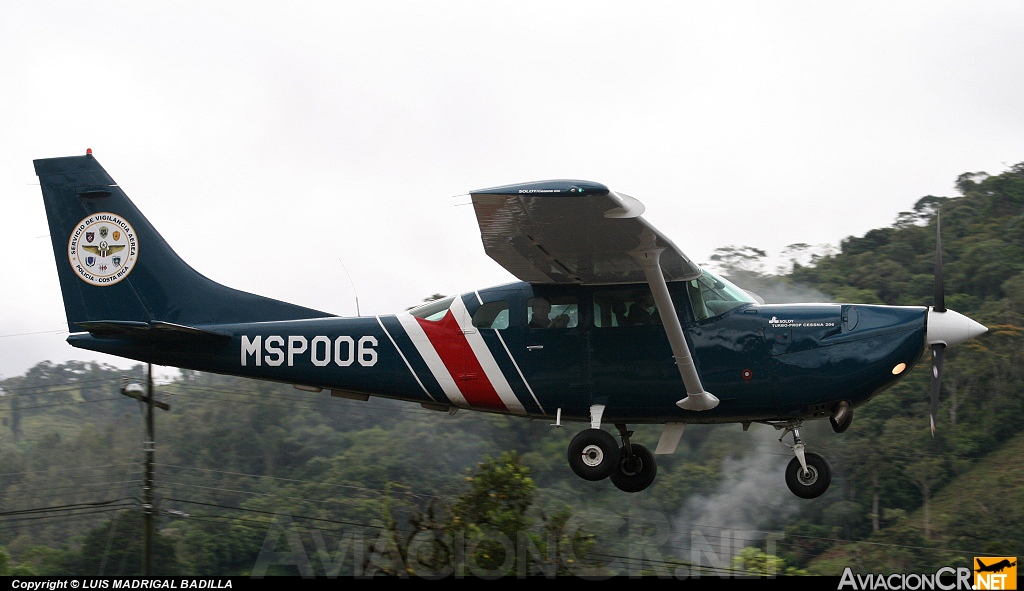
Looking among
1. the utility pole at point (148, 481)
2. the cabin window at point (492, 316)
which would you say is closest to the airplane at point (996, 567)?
the cabin window at point (492, 316)

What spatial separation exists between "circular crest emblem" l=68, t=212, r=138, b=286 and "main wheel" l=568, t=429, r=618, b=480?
620 cm

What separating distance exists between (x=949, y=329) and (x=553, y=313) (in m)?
4.32

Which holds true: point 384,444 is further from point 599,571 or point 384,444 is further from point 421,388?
point 421,388

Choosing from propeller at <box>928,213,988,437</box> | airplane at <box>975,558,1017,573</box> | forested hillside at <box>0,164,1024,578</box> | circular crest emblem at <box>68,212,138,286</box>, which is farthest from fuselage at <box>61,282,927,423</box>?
forested hillside at <box>0,164,1024,578</box>

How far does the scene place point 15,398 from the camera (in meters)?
35.6

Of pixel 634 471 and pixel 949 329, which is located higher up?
pixel 949 329

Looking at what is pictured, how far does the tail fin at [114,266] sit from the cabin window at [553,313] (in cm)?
310

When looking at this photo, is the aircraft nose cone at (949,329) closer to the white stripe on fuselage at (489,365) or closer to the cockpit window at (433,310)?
the white stripe on fuselage at (489,365)

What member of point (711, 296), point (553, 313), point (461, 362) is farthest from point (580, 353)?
point (711, 296)

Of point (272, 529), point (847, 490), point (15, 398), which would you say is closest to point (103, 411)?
point (15, 398)

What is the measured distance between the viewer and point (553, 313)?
13.0 m

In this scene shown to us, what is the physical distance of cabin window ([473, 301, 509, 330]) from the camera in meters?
13.2

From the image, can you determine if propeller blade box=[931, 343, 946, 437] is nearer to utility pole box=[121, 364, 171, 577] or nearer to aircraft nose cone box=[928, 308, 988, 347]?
aircraft nose cone box=[928, 308, 988, 347]

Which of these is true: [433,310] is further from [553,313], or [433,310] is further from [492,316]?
[553,313]
